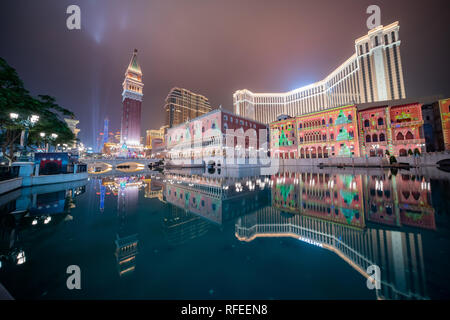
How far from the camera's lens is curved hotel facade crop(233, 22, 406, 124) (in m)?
52.4

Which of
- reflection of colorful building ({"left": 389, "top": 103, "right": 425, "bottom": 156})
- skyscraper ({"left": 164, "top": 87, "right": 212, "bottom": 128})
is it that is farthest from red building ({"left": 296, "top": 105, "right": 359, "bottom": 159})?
skyscraper ({"left": 164, "top": 87, "right": 212, "bottom": 128})

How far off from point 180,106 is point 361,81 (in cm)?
8286

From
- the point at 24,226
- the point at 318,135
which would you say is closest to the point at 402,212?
the point at 24,226

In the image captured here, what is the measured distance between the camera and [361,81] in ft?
189

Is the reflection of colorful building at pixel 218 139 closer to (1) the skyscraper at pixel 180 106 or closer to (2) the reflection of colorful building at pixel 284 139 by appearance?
(2) the reflection of colorful building at pixel 284 139

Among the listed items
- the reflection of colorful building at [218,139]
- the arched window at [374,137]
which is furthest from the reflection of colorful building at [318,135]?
the reflection of colorful building at [218,139]

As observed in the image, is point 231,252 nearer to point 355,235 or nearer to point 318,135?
point 355,235

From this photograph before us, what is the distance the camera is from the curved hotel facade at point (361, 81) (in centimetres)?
5241

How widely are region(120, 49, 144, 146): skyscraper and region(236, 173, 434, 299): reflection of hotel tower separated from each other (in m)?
75.9

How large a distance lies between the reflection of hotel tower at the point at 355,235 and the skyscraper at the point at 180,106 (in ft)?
302

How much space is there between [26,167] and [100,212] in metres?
10.7

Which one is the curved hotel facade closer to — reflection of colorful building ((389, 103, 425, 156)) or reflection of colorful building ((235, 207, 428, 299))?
reflection of colorful building ((389, 103, 425, 156))

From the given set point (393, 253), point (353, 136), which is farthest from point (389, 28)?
point (393, 253)
